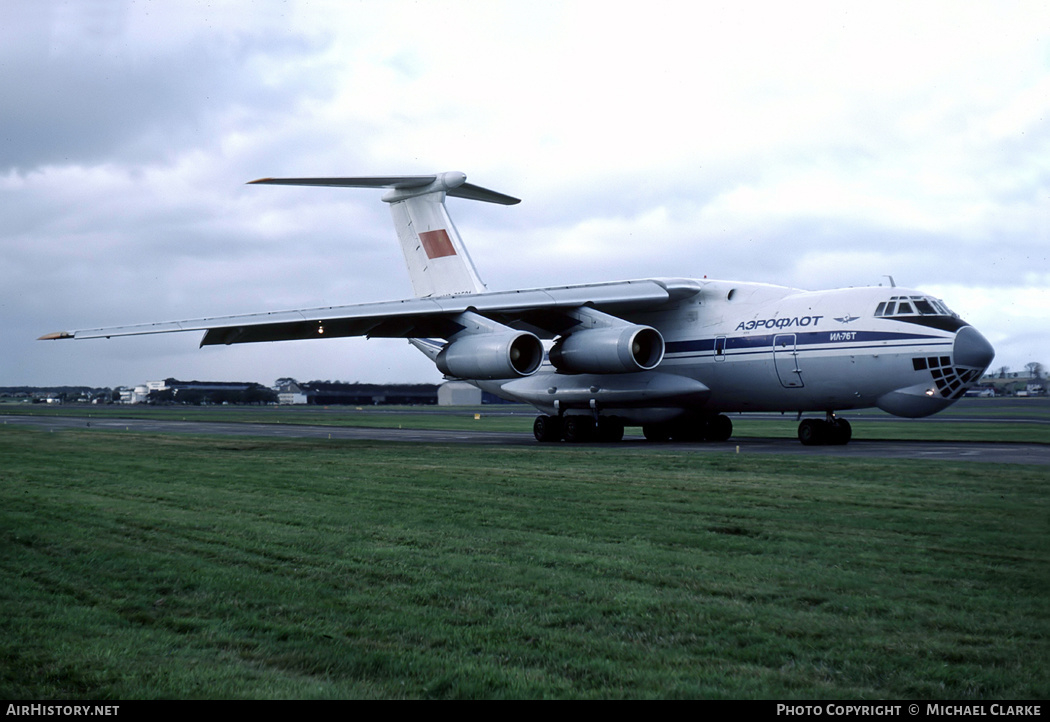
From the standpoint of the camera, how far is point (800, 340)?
17.4 metres

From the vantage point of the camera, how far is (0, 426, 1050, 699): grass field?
3387mm

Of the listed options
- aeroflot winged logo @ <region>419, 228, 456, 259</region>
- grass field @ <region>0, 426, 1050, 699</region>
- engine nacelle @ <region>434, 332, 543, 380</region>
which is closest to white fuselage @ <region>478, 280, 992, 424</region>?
engine nacelle @ <region>434, 332, 543, 380</region>

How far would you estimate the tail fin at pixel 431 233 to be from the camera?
76.8 ft

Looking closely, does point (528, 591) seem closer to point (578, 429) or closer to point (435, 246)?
point (578, 429)

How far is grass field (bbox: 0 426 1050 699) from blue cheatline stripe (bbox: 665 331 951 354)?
750 centimetres

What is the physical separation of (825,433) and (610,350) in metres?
4.73

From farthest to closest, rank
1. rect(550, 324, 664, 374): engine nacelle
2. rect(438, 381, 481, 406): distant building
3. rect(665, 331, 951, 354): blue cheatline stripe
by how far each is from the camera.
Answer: rect(438, 381, 481, 406): distant building → rect(550, 324, 664, 374): engine nacelle → rect(665, 331, 951, 354): blue cheatline stripe

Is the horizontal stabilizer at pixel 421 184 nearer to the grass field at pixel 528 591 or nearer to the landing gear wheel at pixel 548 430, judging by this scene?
the landing gear wheel at pixel 548 430

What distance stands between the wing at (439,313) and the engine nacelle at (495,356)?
912 millimetres

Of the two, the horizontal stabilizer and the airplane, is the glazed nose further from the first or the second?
the horizontal stabilizer

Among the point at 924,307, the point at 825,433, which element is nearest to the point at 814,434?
the point at 825,433
